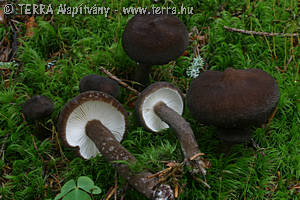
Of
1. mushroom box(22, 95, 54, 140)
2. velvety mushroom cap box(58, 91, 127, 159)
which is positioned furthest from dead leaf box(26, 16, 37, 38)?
velvety mushroom cap box(58, 91, 127, 159)

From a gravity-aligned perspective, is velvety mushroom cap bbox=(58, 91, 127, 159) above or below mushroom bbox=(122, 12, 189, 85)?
below

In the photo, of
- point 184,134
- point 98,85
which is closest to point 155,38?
point 98,85

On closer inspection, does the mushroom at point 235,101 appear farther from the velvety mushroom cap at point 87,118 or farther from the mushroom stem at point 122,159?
the velvety mushroom cap at point 87,118

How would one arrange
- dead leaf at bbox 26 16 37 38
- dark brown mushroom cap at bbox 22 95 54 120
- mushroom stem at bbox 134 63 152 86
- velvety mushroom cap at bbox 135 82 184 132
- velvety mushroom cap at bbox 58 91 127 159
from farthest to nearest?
dead leaf at bbox 26 16 37 38 → mushroom stem at bbox 134 63 152 86 → velvety mushroom cap at bbox 135 82 184 132 → dark brown mushroom cap at bbox 22 95 54 120 → velvety mushroom cap at bbox 58 91 127 159

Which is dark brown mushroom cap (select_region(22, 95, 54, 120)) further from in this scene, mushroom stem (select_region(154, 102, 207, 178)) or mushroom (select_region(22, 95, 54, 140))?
mushroom stem (select_region(154, 102, 207, 178))

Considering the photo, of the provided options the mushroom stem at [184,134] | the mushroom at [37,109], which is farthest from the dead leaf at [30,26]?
the mushroom stem at [184,134]

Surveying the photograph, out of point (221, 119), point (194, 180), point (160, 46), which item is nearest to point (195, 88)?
point (221, 119)
